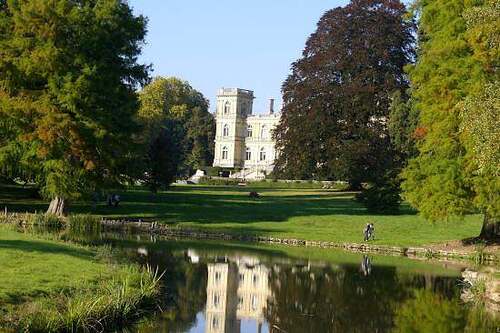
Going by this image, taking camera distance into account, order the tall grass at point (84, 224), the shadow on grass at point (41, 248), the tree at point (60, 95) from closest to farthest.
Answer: the shadow on grass at point (41, 248), the tall grass at point (84, 224), the tree at point (60, 95)

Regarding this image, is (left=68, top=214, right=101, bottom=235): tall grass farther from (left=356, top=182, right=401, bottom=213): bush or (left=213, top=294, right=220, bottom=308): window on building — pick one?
(left=356, top=182, right=401, bottom=213): bush

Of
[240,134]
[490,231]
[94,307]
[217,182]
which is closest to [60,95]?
[490,231]

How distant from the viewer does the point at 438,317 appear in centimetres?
1830

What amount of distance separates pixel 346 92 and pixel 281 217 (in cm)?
1737

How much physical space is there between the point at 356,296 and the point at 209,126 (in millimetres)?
96437

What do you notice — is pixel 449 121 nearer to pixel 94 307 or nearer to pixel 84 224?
pixel 84 224

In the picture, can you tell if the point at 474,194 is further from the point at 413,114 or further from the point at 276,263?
the point at 413,114

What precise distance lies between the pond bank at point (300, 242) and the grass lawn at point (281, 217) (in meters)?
0.77

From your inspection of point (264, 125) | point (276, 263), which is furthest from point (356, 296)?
point (264, 125)

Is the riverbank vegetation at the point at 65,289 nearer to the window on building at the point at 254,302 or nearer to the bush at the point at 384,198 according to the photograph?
the window on building at the point at 254,302

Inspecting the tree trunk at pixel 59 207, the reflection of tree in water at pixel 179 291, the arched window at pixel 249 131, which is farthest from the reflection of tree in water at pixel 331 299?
the arched window at pixel 249 131

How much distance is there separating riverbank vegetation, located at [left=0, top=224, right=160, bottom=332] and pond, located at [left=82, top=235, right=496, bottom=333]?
22.4 inches

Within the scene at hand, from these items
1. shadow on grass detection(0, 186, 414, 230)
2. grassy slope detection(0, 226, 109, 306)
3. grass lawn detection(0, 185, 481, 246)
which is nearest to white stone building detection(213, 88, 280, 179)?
shadow on grass detection(0, 186, 414, 230)

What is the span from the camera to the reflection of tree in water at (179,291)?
15.6m
